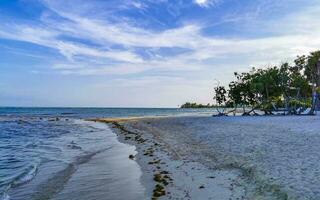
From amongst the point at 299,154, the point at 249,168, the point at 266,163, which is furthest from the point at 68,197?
the point at 299,154

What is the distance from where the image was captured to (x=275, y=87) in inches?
2741

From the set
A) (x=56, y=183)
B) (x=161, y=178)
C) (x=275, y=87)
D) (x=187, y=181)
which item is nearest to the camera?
(x=187, y=181)

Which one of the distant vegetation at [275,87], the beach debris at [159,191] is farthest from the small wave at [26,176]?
the distant vegetation at [275,87]

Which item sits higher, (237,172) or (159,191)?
(237,172)

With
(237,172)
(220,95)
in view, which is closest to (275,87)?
(220,95)

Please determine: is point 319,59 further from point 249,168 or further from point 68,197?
point 68,197

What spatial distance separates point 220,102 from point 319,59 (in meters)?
23.3

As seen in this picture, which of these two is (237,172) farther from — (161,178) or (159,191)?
(159,191)

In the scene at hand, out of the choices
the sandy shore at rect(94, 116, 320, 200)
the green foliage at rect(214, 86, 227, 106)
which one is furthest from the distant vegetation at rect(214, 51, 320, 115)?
the sandy shore at rect(94, 116, 320, 200)

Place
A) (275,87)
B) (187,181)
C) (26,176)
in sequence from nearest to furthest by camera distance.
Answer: (187,181) < (26,176) < (275,87)

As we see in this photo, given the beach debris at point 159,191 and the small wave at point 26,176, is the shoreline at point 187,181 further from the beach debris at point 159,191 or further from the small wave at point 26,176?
the small wave at point 26,176

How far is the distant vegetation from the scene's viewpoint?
6700cm

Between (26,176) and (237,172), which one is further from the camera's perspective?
(26,176)

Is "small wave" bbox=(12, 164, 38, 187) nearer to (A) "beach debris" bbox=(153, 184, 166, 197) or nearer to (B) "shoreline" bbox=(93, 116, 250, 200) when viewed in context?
(B) "shoreline" bbox=(93, 116, 250, 200)
